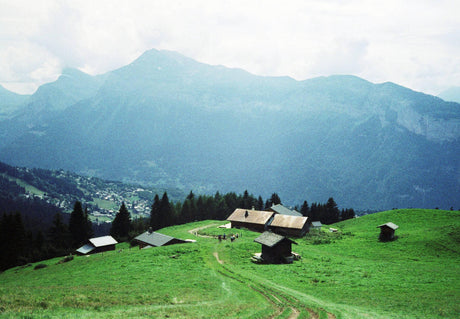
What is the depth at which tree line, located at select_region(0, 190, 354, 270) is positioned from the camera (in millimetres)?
77200

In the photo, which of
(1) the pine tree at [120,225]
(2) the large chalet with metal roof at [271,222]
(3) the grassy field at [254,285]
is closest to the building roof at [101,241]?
(1) the pine tree at [120,225]

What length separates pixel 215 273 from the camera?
121 feet

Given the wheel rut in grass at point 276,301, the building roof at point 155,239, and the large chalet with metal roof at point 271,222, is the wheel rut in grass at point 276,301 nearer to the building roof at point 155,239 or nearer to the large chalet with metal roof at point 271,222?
the building roof at point 155,239

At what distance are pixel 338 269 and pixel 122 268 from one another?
31.5 metres

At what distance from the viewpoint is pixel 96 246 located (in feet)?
251

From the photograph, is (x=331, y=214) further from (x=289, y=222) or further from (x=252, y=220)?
(x=252, y=220)

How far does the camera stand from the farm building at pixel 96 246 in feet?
249

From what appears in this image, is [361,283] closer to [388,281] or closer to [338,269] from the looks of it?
[388,281]

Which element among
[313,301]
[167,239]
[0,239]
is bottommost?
[0,239]

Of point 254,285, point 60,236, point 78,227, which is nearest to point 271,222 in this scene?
point 254,285

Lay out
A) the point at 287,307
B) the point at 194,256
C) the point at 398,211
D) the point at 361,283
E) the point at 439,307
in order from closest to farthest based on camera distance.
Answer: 1. the point at 287,307
2. the point at 439,307
3. the point at 361,283
4. the point at 194,256
5. the point at 398,211

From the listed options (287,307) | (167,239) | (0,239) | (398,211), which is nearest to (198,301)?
(287,307)

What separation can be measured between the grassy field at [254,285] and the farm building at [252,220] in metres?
22.9

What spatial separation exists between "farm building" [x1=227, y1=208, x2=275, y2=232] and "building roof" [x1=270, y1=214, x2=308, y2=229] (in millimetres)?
2380
